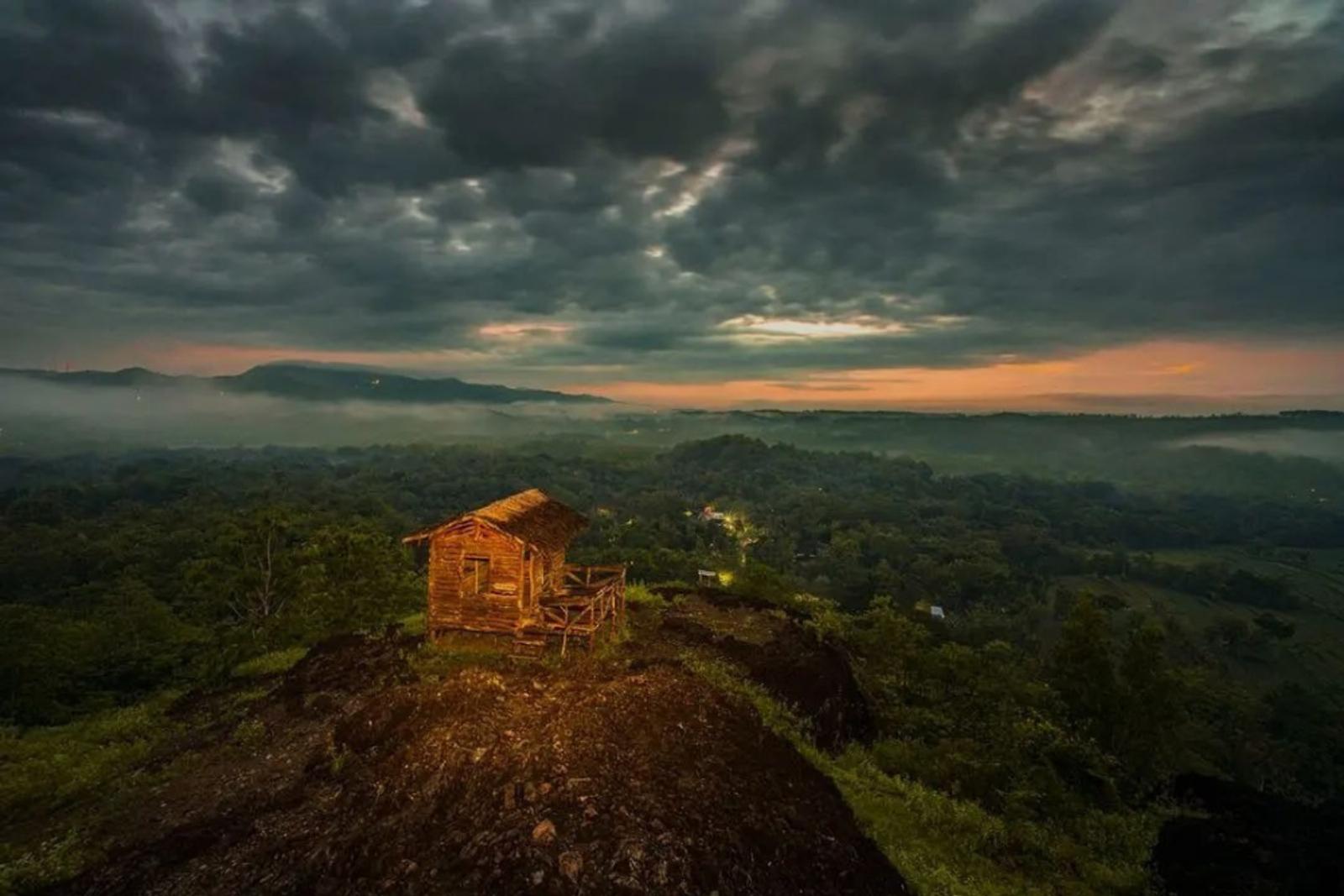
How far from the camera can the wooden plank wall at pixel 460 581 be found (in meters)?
24.9

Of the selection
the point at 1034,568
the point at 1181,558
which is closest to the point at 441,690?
the point at 1034,568

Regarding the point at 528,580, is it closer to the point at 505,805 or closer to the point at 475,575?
the point at 475,575

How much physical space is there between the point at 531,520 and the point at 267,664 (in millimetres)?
14022

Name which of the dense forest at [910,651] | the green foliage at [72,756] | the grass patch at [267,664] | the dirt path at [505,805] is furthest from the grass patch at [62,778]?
the dense forest at [910,651]

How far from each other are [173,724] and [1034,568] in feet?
584

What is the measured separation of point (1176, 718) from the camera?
40.3 meters

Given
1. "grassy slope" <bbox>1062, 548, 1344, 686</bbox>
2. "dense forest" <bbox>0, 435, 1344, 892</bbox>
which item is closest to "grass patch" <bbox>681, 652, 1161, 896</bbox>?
"dense forest" <bbox>0, 435, 1344, 892</bbox>

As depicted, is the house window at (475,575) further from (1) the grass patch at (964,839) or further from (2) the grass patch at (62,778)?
(2) the grass patch at (62,778)

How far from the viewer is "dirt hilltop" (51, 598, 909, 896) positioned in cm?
1411

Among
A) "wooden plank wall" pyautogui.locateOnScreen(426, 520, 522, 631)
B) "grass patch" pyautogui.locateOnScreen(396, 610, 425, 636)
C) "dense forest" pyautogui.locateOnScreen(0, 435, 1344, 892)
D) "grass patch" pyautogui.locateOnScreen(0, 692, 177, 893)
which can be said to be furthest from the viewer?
"grass patch" pyautogui.locateOnScreen(396, 610, 425, 636)

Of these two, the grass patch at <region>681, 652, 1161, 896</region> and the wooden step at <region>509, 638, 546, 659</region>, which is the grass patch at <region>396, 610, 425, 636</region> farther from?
the grass patch at <region>681, 652, 1161, 896</region>

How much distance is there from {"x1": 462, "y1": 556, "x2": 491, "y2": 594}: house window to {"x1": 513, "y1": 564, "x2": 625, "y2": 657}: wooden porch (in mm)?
2293

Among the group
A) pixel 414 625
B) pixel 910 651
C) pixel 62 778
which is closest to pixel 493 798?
pixel 62 778

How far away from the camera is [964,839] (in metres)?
19.2
